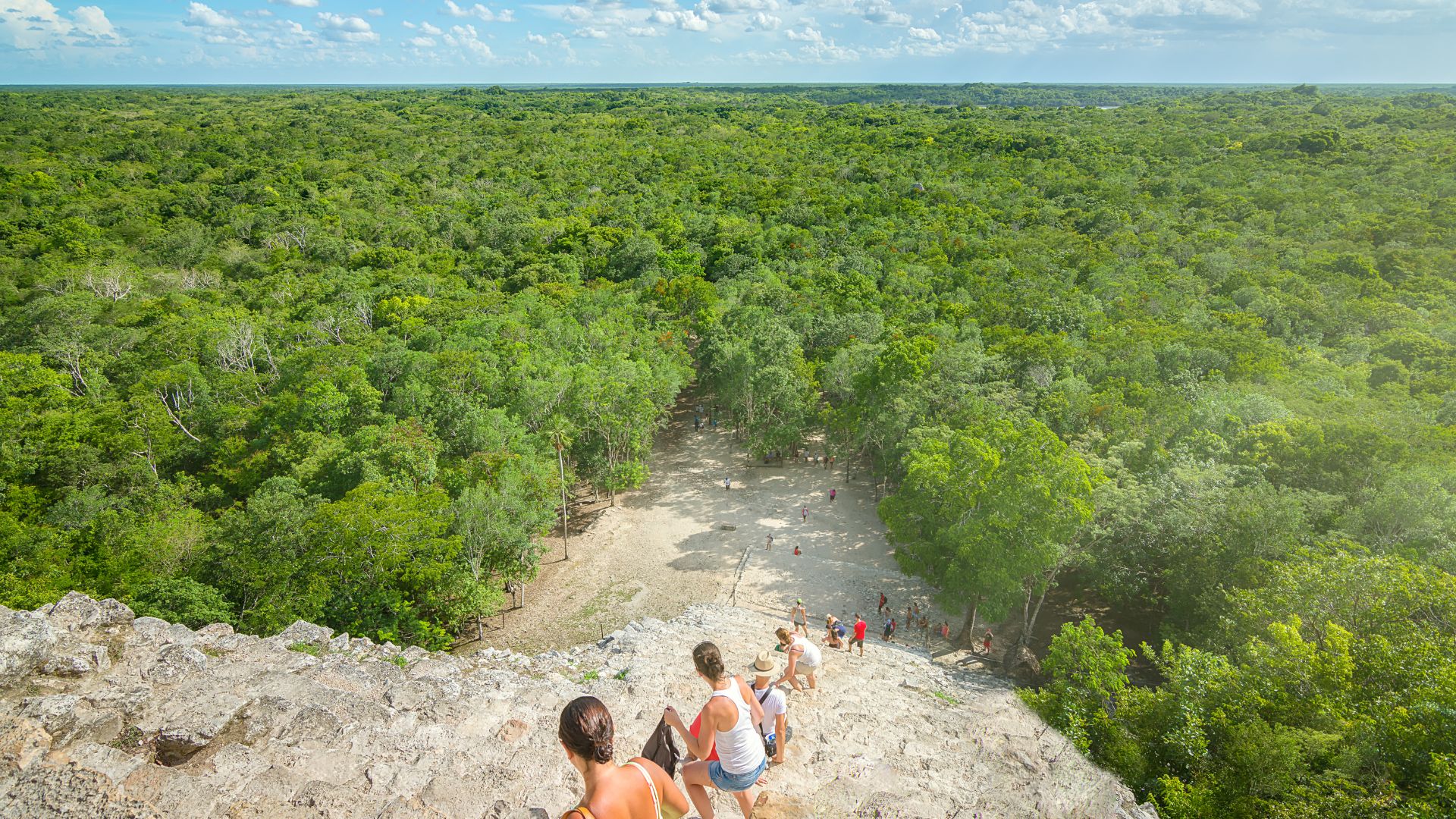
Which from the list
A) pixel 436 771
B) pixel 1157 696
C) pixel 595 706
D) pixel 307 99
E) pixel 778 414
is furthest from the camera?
pixel 307 99

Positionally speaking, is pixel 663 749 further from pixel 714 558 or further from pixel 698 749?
pixel 714 558

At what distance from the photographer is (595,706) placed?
3824 millimetres

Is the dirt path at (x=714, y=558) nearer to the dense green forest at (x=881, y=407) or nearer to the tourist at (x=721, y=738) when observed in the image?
the dense green forest at (x=881, y=407)

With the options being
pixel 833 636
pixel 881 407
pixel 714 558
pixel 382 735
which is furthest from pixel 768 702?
pixel 881 407

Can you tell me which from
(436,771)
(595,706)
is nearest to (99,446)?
(436,771)

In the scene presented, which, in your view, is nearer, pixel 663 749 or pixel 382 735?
pixel 663 749

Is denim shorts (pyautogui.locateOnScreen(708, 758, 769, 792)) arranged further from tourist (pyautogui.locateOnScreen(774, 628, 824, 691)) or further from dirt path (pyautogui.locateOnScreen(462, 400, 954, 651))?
dirt path (pyautogui.locateOnScreen(462, 400, 954, 651))

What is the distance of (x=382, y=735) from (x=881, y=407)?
22.6 metres

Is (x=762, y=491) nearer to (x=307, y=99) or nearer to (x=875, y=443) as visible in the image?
(x=875, y=443)

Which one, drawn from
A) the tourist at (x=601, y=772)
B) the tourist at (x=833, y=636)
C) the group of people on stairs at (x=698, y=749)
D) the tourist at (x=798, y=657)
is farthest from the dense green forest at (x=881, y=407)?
the tourist at (x=601, y=772)

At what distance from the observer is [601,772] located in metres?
3.81

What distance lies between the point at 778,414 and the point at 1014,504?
48.6 ft

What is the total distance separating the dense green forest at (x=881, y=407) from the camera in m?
13.2

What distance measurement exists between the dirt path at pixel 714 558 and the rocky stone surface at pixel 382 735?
28.9ft
